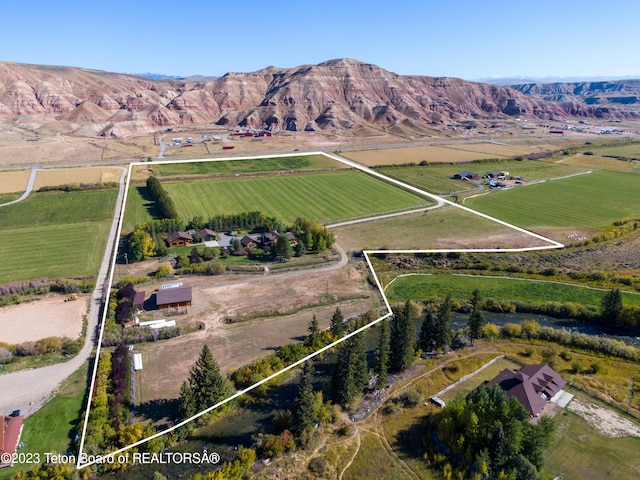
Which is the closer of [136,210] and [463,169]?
[136,210]

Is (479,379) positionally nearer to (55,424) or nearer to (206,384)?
(206,384)

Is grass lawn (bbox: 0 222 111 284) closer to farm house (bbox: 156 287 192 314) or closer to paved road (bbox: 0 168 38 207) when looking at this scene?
farm house (bbox: 156 287 192 314)

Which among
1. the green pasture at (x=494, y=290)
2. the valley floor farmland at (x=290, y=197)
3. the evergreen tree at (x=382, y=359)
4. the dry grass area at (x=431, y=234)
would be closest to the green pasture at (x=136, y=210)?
the valley floor farmland at (x=290, y=197)

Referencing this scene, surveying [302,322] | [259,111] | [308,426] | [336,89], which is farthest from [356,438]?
[336,89]

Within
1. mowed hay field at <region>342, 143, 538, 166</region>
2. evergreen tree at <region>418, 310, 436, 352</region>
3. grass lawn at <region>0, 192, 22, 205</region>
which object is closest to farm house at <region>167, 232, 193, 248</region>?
evergreen tree at <region>418, 310, 436, 352</region>

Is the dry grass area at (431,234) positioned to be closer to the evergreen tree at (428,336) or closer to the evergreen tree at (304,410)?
the evergreen tree at (428,336)

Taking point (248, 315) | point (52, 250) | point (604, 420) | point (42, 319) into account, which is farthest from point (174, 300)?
point (604, 420)
